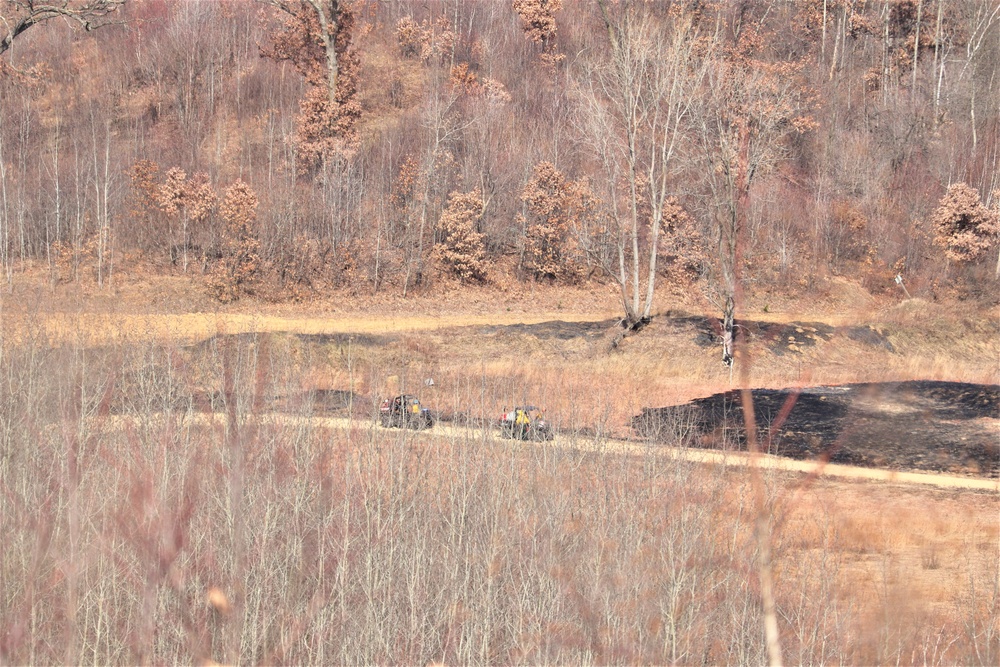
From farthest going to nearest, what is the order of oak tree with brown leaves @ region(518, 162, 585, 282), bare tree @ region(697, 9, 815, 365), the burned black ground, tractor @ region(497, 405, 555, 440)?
1. oak tree with brown leaves @ region(518, 162, 585, 282)
2. the burned black ground
3. bare tree @ region(697, 9, 815, 365)
4. tractor @ region(497, 405, 555, 440)

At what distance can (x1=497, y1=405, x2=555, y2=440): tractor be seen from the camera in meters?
15.2

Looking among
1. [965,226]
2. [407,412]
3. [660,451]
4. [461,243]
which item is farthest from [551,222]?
[660,451]

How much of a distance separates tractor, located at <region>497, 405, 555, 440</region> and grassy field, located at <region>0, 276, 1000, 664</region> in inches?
12.9

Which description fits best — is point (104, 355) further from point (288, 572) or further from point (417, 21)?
point (417, 21)

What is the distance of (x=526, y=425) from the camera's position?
17.1 m

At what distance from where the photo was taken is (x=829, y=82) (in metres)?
49.0

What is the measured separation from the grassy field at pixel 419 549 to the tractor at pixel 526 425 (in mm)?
329

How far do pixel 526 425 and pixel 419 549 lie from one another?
23.3ft

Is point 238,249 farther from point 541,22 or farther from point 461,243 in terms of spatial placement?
point 541,22

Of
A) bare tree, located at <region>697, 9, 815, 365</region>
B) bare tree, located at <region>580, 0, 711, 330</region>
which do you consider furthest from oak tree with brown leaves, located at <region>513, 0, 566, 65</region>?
bare tree, located at <region>580, 0, 711, 330</region>

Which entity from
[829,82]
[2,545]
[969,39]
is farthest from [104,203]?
[969,39]

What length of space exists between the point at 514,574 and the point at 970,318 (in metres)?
28.3

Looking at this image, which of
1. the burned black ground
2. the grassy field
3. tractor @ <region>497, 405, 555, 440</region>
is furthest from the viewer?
the burned black ground

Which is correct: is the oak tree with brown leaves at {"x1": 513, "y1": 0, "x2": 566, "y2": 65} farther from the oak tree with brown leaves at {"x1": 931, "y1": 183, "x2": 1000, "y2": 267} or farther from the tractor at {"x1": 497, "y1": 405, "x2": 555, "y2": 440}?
the tractor at {"x1": 497, "y1": 405, "x2": 555, "y2": 440}
